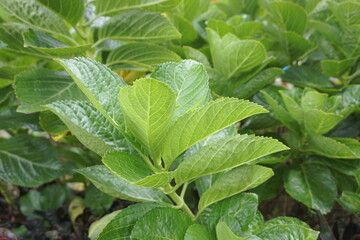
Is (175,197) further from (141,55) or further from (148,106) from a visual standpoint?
(141,55)

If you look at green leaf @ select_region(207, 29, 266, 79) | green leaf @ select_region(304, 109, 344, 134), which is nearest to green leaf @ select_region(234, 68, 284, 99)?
green leaf @ select_region(207, 29, 266, 79)

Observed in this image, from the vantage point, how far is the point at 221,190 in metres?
0.67

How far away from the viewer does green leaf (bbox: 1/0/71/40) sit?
0.88 metres

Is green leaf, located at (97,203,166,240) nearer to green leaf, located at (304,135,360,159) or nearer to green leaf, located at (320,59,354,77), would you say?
green leaf, located at (304,135,360,159)

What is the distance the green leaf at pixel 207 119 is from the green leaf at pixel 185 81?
0.16 feet

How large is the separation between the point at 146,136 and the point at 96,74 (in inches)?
5.2

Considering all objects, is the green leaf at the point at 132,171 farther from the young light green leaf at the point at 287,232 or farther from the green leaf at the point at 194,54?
the green leaf at the point at 194,54

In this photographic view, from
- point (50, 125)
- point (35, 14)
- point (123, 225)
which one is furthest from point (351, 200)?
point (35, 14)

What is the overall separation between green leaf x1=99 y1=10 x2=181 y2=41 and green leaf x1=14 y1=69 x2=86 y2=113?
0.50ft

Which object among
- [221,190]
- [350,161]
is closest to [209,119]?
[221,190]

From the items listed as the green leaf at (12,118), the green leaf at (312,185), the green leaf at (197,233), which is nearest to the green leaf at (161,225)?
the green leaf at (197,233)

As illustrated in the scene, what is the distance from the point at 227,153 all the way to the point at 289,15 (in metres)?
0.66

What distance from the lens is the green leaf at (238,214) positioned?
0.64m

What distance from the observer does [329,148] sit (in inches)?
33.8
